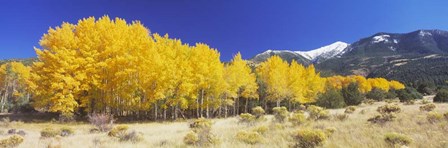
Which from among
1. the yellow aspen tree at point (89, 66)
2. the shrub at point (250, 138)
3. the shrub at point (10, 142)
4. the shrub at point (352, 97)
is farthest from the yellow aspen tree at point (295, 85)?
the shrub at point (10, 142)

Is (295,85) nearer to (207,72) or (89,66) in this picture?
(207,72)

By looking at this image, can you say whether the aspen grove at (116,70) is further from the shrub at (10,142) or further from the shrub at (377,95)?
the shrub at (377,95)

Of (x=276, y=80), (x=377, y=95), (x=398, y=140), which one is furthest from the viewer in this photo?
(x=377, y=95)

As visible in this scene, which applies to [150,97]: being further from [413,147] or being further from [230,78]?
[413,147]

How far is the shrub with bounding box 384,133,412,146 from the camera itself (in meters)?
7.50

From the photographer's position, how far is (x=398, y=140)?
7543 millimetres

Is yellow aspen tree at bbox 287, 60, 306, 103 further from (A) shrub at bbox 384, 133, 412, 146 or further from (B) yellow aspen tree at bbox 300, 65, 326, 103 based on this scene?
(A) shrub at bbox 384, 133, 412, 146

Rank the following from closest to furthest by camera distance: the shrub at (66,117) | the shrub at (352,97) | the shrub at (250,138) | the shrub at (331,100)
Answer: the shrub at (250,138)
the shrub at (66,117)
the shrub at (331,100)
the shrub at (352,97)

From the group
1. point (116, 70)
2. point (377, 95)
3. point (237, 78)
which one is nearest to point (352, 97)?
point (377, 95)

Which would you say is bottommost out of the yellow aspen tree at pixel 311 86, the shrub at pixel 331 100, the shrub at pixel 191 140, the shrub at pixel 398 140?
the shrub at pixel 191 140

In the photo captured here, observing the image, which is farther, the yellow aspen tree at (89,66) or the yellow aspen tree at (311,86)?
the yellow aspen tree at (311,86)

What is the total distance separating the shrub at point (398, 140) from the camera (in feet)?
24.6

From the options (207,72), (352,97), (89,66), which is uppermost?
(89,66)

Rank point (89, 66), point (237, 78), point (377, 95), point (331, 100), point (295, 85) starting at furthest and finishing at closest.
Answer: point (377, 95) → point (331, 100) → point (295, 85) → point (237, 78) → point (89, 66)
